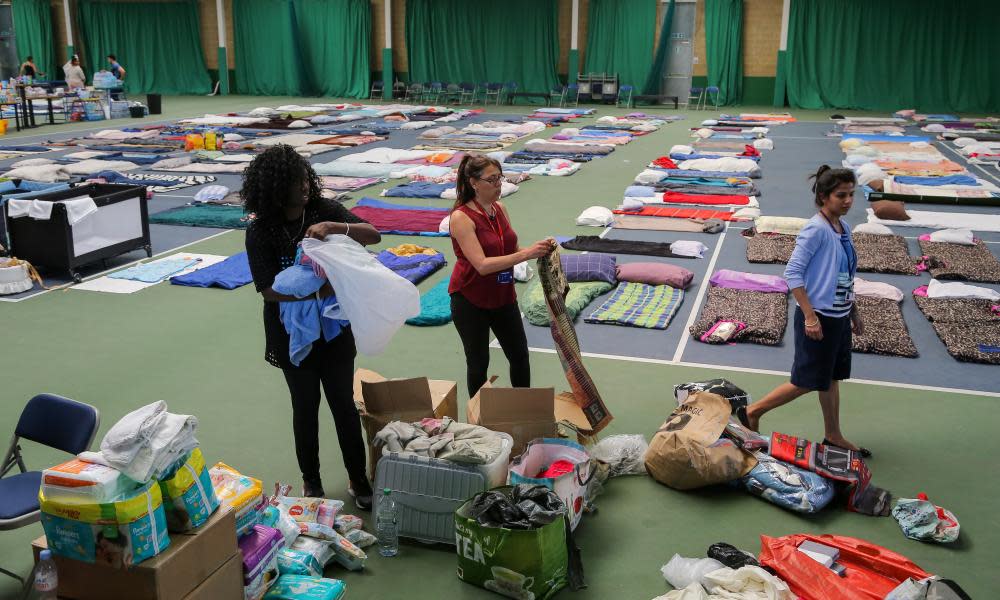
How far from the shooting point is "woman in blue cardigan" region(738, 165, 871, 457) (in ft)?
14.0

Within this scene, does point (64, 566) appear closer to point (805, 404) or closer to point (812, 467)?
point (812, 467)

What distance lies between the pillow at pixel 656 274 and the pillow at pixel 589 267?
118 millimetres

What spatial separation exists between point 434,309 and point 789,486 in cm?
351

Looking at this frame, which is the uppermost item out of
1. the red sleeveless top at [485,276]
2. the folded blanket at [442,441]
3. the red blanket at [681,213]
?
the red sleeveless top at [485,276]

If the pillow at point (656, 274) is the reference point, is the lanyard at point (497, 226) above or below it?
above

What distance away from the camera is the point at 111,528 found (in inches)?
107

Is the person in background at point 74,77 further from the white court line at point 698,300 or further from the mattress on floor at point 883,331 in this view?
the mattress on floor at point 883,331

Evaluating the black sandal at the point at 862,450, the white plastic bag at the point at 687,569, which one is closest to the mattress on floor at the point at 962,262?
the black sandal at the point at 862,450

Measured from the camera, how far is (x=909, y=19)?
21.9 m

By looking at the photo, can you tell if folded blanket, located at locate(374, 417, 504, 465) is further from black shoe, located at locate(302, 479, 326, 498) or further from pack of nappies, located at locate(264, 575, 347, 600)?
pack of nappies, located at locate(264, 575, 347, 600)

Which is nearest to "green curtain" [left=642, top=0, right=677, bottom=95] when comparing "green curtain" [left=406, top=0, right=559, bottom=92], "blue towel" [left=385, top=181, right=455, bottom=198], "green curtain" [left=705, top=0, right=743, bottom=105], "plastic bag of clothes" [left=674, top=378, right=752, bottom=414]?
"green curtain" [left=705, top=0, right=743, bottom=105]

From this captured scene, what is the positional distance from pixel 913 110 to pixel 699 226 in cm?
1422

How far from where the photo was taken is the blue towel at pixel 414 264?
8047 millimetres

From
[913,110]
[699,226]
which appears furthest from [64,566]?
[913,110]
